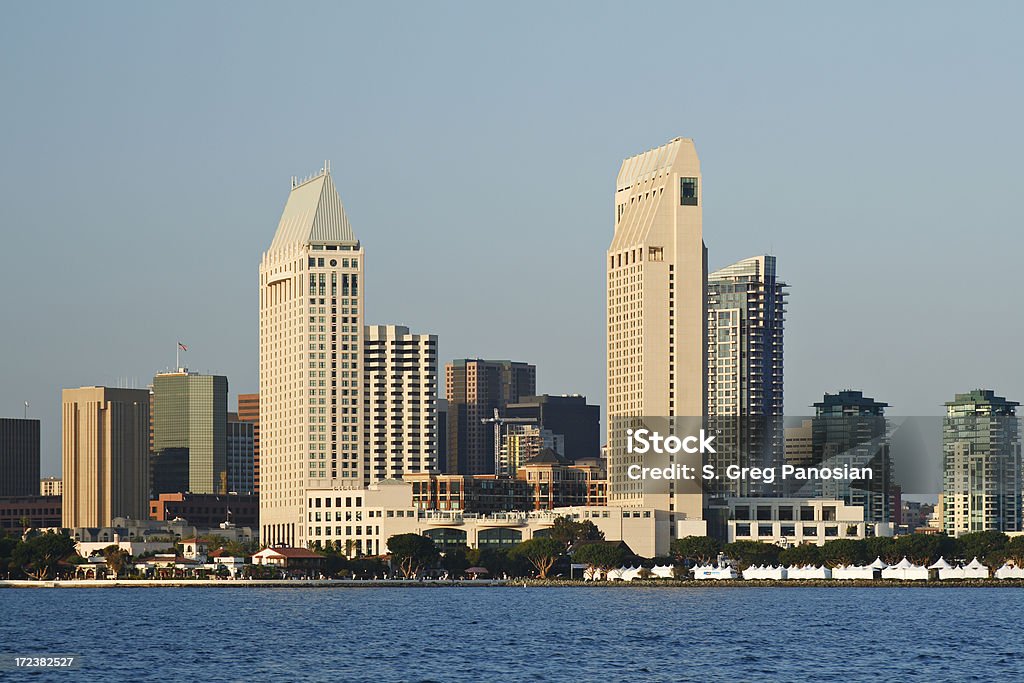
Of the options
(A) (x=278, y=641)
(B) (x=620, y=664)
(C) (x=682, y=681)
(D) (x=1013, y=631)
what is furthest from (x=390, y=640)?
(D) (x=1013, y=631)

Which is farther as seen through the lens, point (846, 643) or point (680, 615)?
point (680, 615)

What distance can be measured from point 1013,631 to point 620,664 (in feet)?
166

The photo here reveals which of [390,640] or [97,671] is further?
[390,640]

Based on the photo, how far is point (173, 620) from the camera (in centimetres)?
19512

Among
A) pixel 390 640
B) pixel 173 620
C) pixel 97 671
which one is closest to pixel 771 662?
pixel 390 640

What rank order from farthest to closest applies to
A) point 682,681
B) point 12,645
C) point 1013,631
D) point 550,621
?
point 550,621 < point 1013,631 < point 12,645 < point 682,681

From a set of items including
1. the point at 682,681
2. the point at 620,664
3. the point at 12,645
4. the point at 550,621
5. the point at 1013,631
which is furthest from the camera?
the point at 550,621

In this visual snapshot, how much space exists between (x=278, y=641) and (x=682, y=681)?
144ft

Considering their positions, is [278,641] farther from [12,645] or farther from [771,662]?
[771,662]

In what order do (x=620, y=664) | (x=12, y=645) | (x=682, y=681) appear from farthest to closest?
(x=12, y=645)
(x=620, y=664)
(x=682, y=681)

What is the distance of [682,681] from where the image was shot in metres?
130

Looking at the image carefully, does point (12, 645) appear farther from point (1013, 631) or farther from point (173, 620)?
point (1013, 631)

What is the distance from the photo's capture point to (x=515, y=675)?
134m

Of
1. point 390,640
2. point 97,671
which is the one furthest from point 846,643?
point 97,671
